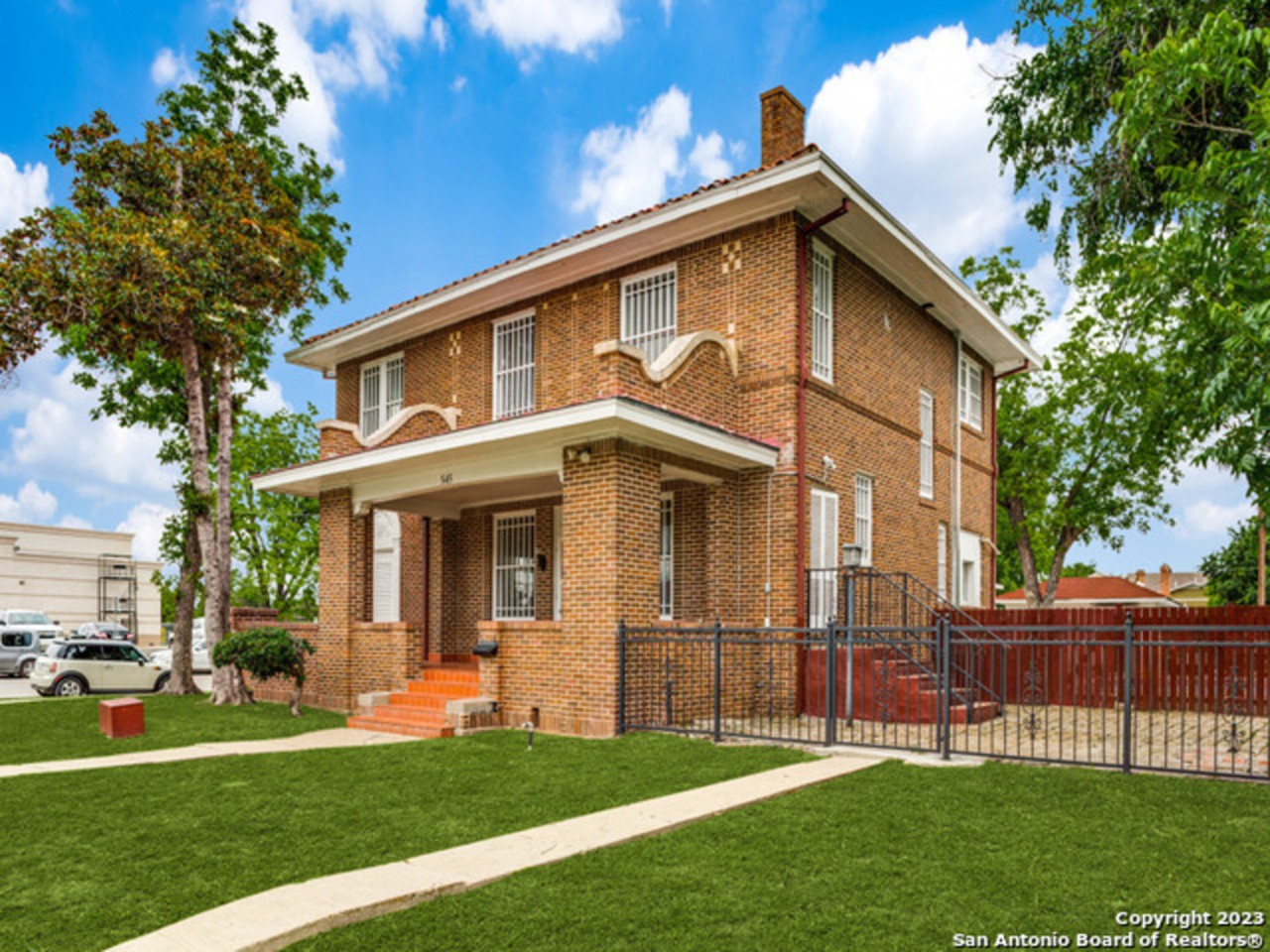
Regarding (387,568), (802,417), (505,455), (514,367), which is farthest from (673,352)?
(387,568)

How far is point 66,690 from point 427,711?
14.1m

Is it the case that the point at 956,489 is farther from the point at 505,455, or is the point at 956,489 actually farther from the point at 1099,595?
the point at 1099,595

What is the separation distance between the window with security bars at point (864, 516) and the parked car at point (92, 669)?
1837 centimetres

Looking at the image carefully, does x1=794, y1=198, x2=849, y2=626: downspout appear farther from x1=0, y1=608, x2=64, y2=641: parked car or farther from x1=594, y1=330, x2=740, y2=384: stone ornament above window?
x1=0, y1=608, x2=64, y2=641: parked car

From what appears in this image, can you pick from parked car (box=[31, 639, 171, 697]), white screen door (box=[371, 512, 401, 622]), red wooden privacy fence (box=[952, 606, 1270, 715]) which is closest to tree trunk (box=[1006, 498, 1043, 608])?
red wooden privacy fence (box=[952, 606, 1270, 715])

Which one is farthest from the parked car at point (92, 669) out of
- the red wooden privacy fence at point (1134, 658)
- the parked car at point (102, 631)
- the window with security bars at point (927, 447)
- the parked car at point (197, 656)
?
the parked car at point (102, 631)

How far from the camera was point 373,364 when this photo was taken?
19.9 meters

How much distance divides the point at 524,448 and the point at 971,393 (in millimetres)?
12053

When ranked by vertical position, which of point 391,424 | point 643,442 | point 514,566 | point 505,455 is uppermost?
point 391,424

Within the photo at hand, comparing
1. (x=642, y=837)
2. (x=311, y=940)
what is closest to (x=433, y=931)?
(x=311, y=940)

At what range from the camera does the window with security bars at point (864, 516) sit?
49.9 feet

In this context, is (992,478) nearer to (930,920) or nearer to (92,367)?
(930,920)

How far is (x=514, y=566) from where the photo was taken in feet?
54.6

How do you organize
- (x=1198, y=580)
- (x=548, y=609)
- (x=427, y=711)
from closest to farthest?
(x=427, y=711)
(x=548, y=609)
(x=1198, y=580)
